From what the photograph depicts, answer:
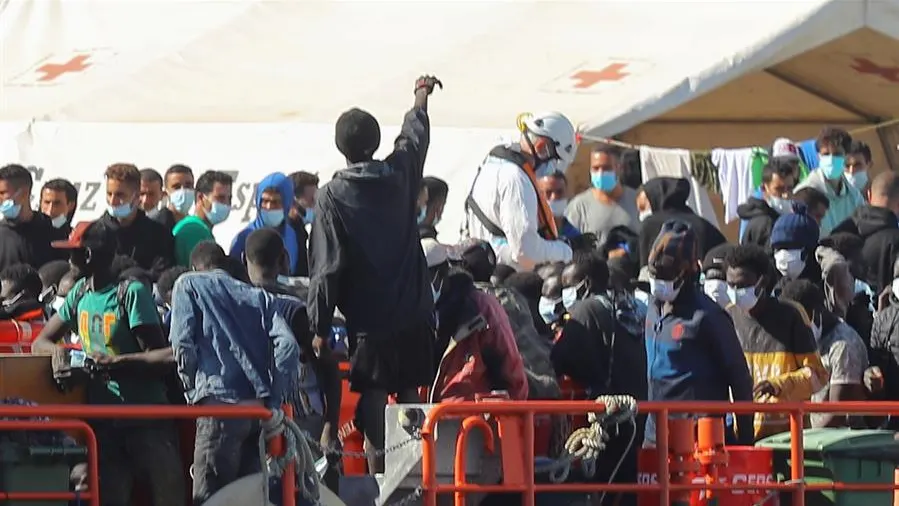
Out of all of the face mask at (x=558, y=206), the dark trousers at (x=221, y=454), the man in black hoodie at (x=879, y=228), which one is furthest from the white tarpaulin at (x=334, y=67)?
the dark trousers at (x=221, y=454)

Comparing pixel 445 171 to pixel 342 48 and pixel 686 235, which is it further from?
pixel 686 235

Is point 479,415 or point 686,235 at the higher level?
point 686,235

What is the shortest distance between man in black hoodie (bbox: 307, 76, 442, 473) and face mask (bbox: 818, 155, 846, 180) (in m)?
5.91

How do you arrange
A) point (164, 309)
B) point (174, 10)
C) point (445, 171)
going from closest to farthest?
point (164, 309)
point (445, 171)
point (174, 10)

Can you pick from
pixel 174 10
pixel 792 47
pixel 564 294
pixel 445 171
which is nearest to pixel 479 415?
pixel 564 294

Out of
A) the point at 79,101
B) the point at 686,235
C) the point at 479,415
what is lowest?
the point at 479,415

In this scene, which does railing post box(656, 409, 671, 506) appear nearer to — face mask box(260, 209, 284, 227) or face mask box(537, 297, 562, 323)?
face mask box(537, 297, 562, 323)

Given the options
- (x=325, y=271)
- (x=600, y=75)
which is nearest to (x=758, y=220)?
(x=600, y=75)

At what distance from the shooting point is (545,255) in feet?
39.5

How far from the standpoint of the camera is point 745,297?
442 inches

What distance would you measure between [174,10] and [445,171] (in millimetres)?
4436

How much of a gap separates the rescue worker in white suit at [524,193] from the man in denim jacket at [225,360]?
8.78ft

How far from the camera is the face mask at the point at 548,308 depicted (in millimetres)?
11680

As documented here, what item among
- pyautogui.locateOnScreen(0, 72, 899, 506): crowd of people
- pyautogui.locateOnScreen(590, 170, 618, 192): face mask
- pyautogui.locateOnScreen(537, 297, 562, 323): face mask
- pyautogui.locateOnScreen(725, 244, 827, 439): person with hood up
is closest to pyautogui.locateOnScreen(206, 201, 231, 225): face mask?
pyautogui.locateOnScreen(0, 72, 899, 506): crowd of people
